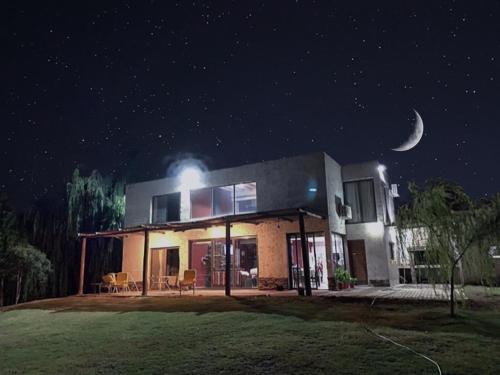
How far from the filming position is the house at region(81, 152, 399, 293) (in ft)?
45.0

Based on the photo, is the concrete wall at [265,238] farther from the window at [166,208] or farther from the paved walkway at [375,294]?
the paved walkway at [375,294]

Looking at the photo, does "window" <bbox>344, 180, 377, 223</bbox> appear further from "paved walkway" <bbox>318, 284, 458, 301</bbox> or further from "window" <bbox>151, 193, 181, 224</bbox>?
"window" <bbox>151, 193, 181, 224</bbox>


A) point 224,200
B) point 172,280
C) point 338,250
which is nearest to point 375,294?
point 338,250

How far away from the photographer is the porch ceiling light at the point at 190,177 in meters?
16.7

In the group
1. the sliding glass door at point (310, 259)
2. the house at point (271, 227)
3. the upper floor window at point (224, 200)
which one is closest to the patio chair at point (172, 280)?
the house at point (271, 227)

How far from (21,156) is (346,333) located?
26.9 metres

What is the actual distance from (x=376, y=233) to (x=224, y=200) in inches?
255

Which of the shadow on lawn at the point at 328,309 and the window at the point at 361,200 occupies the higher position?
the window at the point at 361,200

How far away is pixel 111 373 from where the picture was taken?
459 centimetres

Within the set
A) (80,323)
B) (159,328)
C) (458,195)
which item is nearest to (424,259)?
(458,195)

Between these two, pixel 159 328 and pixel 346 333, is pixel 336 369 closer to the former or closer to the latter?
pixel 346 333

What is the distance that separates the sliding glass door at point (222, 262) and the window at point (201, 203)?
1312mm

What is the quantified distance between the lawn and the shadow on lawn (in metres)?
0.02

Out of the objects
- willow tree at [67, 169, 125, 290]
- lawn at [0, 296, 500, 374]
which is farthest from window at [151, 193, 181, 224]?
lawn at [0, 296, 500, 374]
